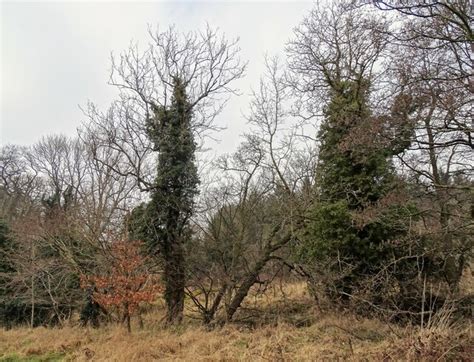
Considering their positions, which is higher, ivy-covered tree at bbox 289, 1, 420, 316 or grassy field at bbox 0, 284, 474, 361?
ivy-covered tree at bbox 289, 1, 420, 316

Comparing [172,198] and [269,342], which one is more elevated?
[172,198]

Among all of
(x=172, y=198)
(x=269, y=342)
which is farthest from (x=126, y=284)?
(x=269, y=342)

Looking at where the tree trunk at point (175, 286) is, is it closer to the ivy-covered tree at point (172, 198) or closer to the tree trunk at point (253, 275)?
the ivy-covered tree at point (172, 198)

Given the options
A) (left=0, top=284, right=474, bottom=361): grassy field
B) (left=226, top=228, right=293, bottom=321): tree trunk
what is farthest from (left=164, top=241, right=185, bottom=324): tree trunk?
(left=226, top=228, right=293, bottom=321): tree trunk

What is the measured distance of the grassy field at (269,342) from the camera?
20.4 ft

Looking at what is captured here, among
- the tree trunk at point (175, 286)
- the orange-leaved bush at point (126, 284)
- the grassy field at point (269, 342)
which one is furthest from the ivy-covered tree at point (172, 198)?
the orange-leaved bush at point (126, 284)

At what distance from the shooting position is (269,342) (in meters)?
8.52

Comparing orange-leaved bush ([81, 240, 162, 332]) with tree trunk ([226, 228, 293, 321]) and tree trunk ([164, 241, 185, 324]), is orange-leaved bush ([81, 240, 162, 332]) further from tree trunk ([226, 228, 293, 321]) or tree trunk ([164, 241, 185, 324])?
tree trunk ([226, 228, 293, 321])

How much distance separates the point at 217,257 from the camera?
46.9 feet

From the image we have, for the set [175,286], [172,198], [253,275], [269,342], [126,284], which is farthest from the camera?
[172,198]

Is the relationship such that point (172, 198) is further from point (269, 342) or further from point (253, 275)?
point (269, 342)

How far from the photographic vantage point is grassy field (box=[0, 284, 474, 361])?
6215 millimetres

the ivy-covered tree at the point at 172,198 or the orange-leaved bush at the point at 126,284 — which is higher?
the ivy-covered tree at the point at 172,198

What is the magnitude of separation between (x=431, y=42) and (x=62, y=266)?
15365mm
